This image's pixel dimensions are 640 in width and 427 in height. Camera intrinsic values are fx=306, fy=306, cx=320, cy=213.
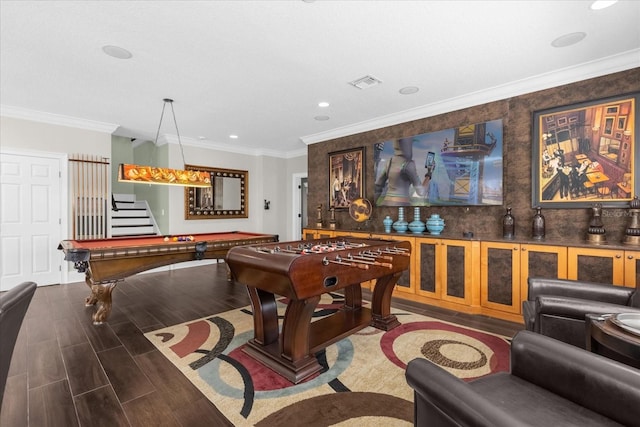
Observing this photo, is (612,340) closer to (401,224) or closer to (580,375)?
(580,375)

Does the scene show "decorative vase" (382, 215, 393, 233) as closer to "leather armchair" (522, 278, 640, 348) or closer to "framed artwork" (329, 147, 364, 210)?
"framed artwork" (329, 147, 364, 210)

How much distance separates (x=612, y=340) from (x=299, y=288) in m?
1.62

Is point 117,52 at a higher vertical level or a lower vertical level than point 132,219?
higher

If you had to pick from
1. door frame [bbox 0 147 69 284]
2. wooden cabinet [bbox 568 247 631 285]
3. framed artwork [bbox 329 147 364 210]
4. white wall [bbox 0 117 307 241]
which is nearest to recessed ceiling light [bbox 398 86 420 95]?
framed artwork [bbox 329 147 364 210]

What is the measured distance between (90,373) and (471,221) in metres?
4.37

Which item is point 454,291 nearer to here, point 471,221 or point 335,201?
point 471,221

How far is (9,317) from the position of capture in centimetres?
130

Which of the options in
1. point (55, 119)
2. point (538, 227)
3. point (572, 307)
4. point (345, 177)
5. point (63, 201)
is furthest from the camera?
point (345, 177)

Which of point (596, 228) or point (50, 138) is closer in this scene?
point (596, 228)

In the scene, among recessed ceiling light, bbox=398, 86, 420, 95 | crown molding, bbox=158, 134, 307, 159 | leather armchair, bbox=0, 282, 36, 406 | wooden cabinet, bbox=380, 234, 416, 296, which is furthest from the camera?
crown molding, bbox=158, 134, 307, 159

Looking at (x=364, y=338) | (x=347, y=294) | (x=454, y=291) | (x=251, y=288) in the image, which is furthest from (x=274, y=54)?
(x=454, y=291)

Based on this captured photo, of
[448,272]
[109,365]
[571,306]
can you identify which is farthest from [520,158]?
[109,365]

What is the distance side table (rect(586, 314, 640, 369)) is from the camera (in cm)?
132

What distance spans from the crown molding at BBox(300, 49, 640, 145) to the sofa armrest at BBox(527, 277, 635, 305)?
2.37 metres
